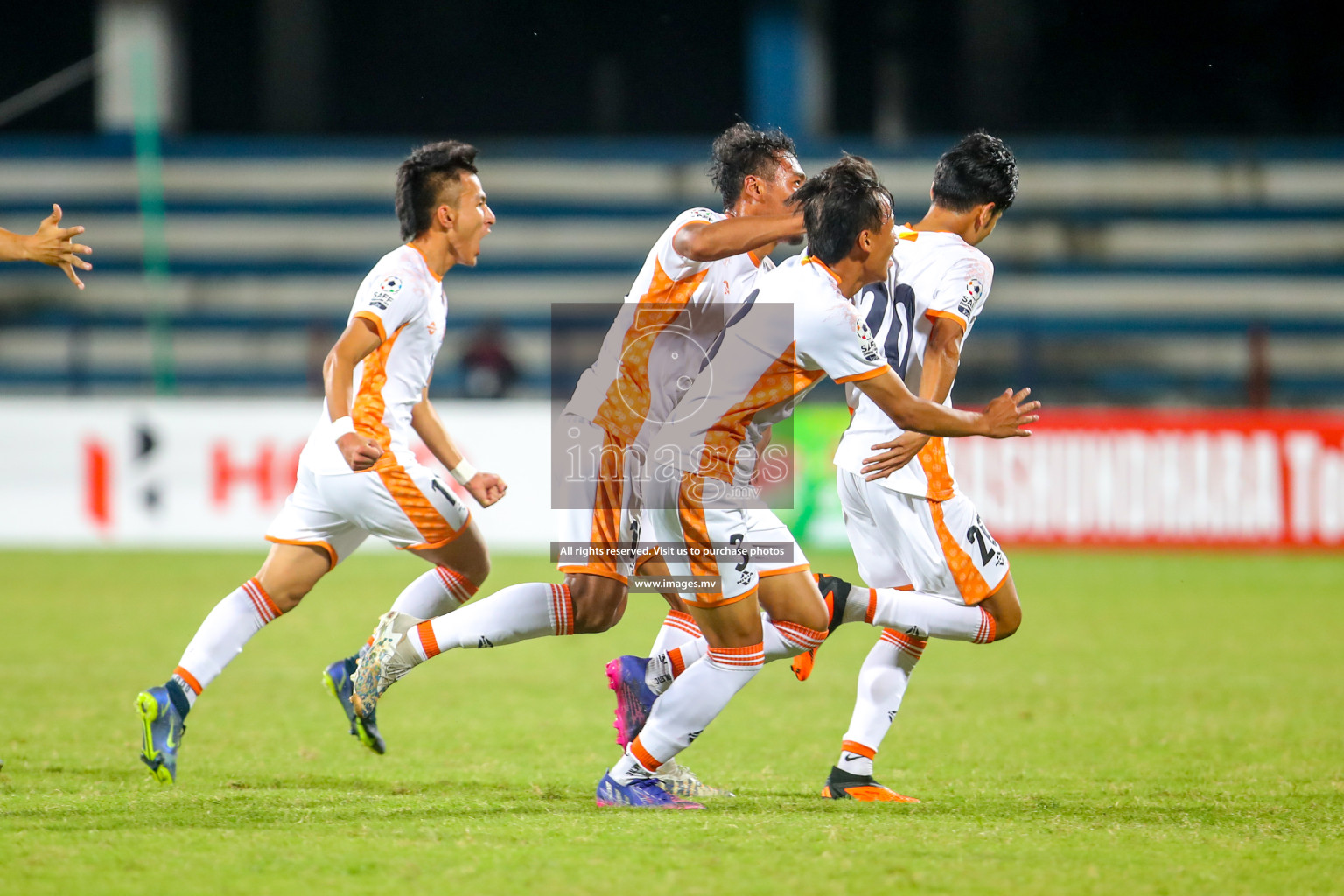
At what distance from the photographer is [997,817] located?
171 inches

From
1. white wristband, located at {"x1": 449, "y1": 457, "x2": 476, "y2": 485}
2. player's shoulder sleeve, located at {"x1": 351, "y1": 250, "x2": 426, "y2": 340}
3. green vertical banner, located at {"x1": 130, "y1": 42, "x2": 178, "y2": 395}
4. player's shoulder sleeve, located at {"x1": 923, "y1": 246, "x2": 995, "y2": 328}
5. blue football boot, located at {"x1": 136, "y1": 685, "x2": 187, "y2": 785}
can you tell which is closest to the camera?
blue football boot, located at {"x1": 136, "y1": 685, "x2": 187, "y2": 785}

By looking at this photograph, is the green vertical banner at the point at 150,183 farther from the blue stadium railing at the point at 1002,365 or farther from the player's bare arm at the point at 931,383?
the player's bare arm at the point at 931,383

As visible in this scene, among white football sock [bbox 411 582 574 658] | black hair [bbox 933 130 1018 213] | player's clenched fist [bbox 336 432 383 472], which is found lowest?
white football sock [bbox 411 582 574 658]

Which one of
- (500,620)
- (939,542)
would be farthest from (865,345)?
(500,620)

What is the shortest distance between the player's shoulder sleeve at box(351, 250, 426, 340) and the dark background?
1599 cm

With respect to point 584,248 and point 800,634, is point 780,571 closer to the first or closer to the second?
point 800,634

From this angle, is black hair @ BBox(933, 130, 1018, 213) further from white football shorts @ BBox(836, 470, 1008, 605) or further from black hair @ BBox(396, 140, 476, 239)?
black hair @ BBox(396, 140, 476, 239)

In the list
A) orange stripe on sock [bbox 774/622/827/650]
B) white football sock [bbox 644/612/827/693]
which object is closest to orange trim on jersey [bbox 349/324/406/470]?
white football sock [bbox 644/612/827/693]

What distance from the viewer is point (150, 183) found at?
727 inches

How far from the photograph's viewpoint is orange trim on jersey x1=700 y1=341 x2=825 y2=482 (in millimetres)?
4309

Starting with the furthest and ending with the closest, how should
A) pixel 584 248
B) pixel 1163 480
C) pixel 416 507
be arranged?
1. pixel 584 248
2. pixel 1163 480
3. pixel 416 507

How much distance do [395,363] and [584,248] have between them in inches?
553

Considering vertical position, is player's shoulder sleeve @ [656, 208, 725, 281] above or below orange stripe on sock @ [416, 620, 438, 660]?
above

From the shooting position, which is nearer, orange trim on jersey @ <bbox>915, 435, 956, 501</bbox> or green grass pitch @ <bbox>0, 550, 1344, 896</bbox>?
green grass pitch @ <bbox>0, 550, 1344, 896</bbox>
